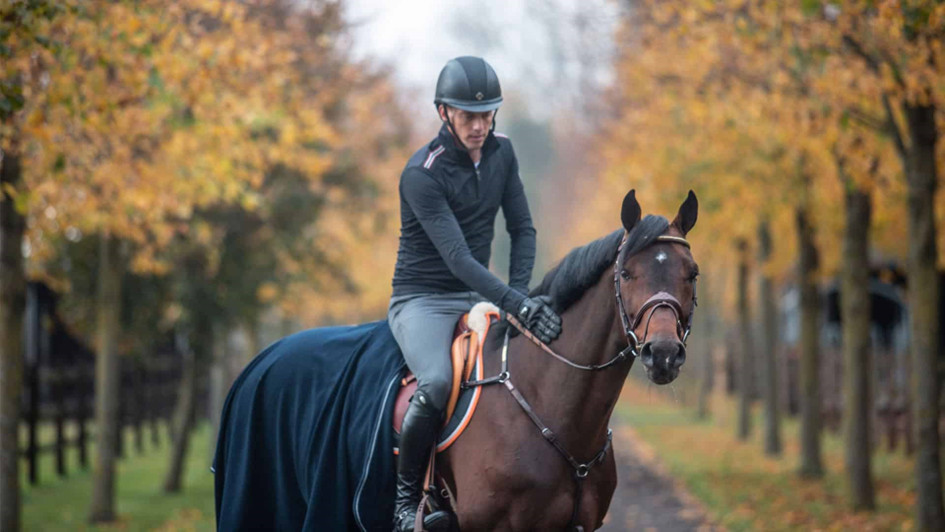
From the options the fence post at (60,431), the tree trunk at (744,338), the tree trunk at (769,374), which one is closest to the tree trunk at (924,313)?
the tree trunk at (769,374)

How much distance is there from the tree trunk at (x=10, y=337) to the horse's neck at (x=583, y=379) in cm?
581

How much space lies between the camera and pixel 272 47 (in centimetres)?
1168

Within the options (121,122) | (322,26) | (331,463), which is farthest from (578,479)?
(322,26)

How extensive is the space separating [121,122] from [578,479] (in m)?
6.63

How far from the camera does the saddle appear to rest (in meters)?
5.61

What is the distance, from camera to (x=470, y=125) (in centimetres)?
566

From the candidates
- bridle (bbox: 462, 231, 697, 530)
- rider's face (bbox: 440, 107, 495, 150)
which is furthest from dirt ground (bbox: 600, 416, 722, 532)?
rider's face (bbox: 440, 107, 495, 150)

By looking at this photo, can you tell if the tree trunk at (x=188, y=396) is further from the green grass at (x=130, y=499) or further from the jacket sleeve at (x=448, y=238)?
the jacket sleeve at (x=448, y=238)

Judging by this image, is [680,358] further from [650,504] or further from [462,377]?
[650,504]

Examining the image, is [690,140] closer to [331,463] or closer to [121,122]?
[121,122]

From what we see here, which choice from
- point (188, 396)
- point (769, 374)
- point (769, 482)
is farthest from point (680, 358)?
point (769, 374)

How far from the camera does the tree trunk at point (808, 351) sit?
15.9m

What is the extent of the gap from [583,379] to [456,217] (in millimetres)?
1177

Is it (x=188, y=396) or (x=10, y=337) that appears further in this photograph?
(x=188, y=396)
